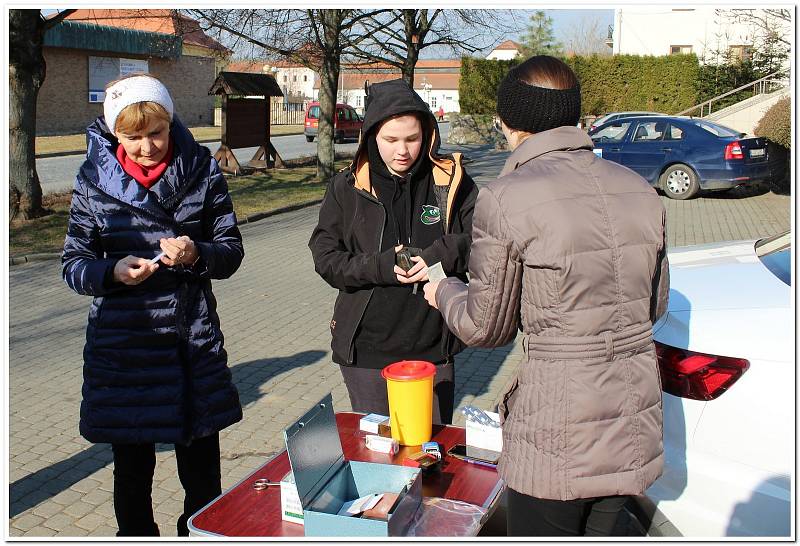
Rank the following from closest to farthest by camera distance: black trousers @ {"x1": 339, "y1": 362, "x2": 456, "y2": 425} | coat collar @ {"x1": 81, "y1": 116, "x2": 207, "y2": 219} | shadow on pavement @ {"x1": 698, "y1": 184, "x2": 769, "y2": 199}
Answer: coat collar @ {"x1": 81, "y1": 116, "x2": 207, "y2": 219}
black trousers @ {"x1": 339, "y1": 362, "x2": 456, "y2": 425}
shadow on pavement @ {"x1": 698, "y1": 184, "x2": 769, "y2": 199}

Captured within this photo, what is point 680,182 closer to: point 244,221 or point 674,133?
point 674,133

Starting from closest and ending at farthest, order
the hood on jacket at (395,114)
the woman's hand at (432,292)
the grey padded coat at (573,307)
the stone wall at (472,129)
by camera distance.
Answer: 1. the grey padded coat at (573,307)
2. the woman's hand at (432,292)
3. the hood on jacket at (395,114)
4. the stone wall at (472,129)

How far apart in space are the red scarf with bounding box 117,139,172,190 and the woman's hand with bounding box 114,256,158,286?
295 mm

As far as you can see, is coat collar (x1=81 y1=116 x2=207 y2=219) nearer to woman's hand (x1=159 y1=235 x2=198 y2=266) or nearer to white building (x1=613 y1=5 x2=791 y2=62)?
woman's hand (x1=159 y1=235 x2=198 y2=266)

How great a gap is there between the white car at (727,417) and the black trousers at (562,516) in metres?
0.76

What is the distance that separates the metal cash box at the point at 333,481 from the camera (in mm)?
2178

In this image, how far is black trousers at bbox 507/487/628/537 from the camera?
223 centimetres

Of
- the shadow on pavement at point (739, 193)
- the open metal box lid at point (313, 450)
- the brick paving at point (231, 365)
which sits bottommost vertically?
the brick paving at point (231, 365)

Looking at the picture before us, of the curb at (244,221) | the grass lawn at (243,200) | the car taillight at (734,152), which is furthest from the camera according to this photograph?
the car taillight at (734,152)

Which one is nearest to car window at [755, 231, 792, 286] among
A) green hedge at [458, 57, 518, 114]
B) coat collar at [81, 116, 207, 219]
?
coat collar at [81, 116, 207, 219]

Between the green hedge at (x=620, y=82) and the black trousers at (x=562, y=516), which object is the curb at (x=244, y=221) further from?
the green hedge at (x=620, y=82)

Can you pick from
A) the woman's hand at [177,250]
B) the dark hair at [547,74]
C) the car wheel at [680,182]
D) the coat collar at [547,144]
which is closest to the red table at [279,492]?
the woman's hand at [177,250]

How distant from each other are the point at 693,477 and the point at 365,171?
170cm

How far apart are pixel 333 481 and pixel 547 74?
135 centimetres
